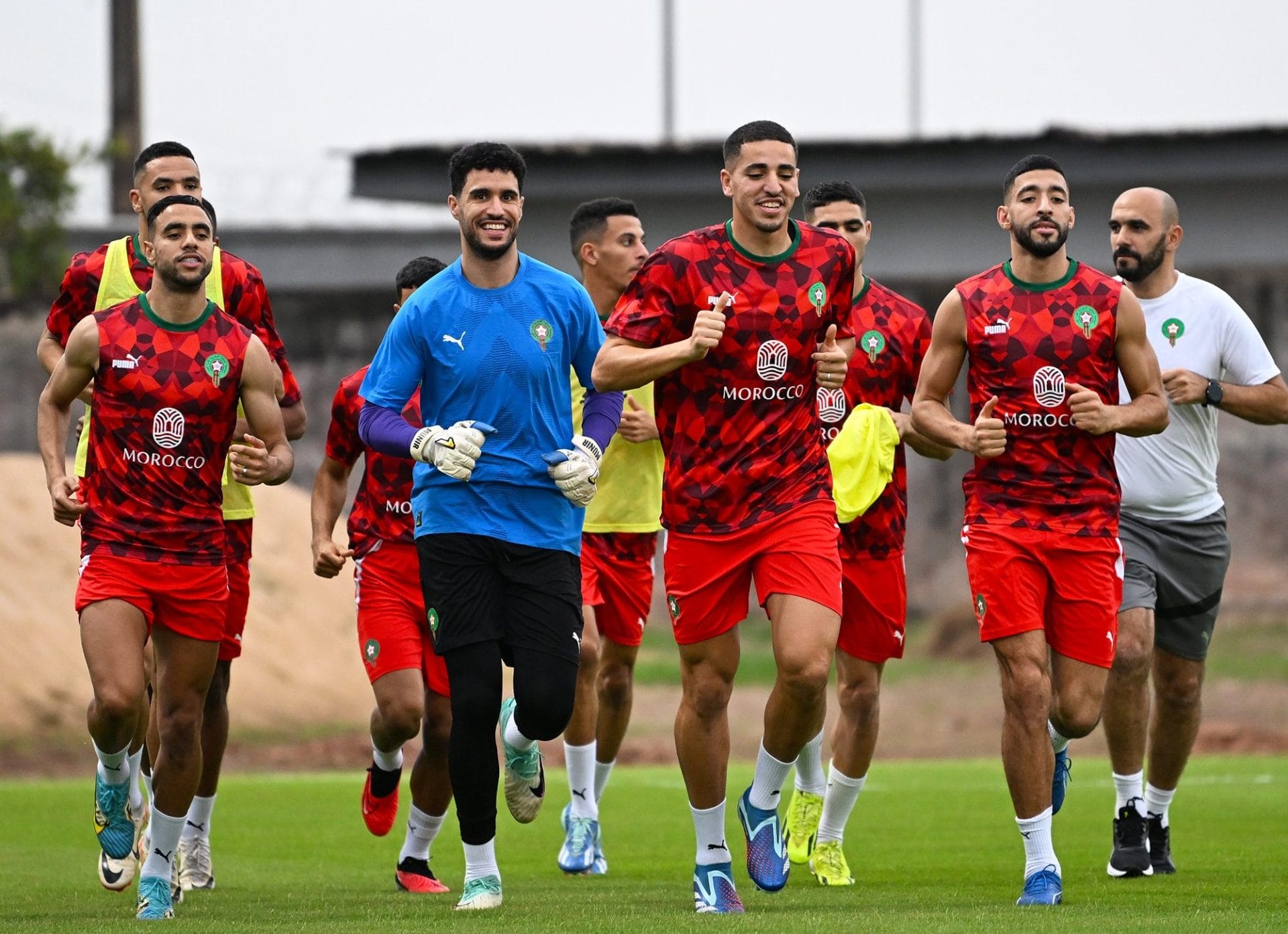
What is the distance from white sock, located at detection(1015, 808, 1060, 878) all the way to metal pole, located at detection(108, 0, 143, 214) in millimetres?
24826

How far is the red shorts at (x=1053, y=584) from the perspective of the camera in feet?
26.7

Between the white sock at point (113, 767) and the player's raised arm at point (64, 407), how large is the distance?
961 mm

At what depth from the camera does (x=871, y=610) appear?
9.48 m

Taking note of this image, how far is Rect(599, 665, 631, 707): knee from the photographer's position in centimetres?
1049

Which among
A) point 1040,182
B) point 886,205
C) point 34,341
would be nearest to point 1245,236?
point 886,205

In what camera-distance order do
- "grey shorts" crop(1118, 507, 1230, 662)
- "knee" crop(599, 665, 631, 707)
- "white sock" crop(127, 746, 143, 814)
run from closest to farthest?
1. "white sock" crop(127, 746, 143, 814)
2. "grey shorts" crop(1118, 507, 1230, 662)
3. "knee" crop(599, 665, 631, 707)

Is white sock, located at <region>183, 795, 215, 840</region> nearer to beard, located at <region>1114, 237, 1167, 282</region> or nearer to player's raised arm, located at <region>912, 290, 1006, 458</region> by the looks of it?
player's raised arm, located at <region>912, 290, 1006, 458</region>

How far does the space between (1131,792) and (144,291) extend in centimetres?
503

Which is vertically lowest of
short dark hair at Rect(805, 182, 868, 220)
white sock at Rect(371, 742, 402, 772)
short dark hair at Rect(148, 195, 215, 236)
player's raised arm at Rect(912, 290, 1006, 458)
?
white sock at Rect(371, 742, 402, 772)

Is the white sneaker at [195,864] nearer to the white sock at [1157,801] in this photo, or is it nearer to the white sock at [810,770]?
the white sock at [810,770]

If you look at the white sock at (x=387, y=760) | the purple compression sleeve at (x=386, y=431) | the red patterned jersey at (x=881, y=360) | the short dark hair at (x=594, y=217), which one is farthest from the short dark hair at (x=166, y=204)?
the red patterned jersey at (x=881, y=360)

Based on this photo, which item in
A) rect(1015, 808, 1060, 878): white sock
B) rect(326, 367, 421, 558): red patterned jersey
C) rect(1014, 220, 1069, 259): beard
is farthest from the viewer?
rect(326, 367, 421, 558): red patterned jersey

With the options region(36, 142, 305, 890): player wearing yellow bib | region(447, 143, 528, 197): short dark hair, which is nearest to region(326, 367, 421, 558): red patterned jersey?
region(36, 142, 305, 890): player wearing yellow bib

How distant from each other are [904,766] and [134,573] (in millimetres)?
11391
